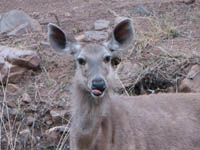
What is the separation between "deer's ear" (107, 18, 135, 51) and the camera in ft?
17.0

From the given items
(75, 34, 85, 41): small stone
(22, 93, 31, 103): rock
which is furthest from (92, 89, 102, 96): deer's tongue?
(75, 34, 85, 41): small stone

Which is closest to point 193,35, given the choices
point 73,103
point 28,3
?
point 73,103

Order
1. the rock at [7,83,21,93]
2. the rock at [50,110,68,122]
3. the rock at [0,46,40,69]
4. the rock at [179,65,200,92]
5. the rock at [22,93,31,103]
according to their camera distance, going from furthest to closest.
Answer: the rock at [0,46,40,69] < the rock at [7,83,21,93] < the rock at [22,93,31,103] < the rock at [179,65,200,92] < the rock at [50,110,68,122]

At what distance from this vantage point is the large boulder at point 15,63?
23.0ft

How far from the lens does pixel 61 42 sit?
17.3 ft

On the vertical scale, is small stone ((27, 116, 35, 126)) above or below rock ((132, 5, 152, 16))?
below

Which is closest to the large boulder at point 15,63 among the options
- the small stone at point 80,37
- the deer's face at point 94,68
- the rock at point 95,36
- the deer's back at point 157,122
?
the small stone at point 80,37

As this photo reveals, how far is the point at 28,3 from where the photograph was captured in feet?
38.2

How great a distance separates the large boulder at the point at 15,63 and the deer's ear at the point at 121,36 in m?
2.48

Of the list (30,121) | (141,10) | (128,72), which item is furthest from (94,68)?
(141,10)

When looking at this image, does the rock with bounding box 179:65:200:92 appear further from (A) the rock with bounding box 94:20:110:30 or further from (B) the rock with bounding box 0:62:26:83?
(B) the rock with bounding box 0:62:26:83

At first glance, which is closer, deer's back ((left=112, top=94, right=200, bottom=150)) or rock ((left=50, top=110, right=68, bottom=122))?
deer's back ((left=112, top=94, right=200, bottom=150))

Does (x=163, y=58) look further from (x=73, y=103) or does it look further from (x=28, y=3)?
(x=28, y=3)

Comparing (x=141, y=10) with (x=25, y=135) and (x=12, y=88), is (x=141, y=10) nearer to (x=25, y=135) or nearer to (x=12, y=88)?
(x=12, y=88)
